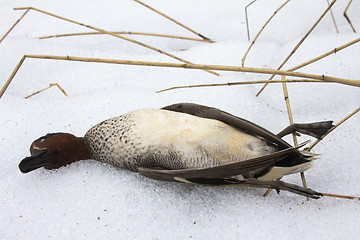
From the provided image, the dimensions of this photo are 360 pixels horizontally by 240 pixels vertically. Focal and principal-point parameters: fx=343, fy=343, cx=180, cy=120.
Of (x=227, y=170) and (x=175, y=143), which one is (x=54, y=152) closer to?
(x=175, y=143)

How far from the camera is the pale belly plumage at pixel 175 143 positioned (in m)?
1.40

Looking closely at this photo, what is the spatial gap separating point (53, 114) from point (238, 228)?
1197 mm

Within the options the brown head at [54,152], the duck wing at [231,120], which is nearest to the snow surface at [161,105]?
the brown head at [54,152]

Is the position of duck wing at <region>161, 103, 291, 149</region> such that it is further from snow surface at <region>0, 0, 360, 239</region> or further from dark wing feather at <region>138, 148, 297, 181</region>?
snow surface at <region>0, 0, 360, 239</region>

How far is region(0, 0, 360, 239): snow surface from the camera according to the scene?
4.28ft

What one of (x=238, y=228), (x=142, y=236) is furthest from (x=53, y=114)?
(x=238, y=228)

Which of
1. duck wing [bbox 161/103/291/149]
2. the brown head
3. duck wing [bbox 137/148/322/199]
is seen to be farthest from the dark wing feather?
the brown head

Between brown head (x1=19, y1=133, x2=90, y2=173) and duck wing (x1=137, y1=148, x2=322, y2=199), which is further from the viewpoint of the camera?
brown head (x1=19, y1=133, x2=90, y2=173)

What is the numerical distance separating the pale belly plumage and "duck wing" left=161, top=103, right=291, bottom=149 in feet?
0.09

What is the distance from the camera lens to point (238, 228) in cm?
128

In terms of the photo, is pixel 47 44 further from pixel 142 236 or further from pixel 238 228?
pixel 238 228

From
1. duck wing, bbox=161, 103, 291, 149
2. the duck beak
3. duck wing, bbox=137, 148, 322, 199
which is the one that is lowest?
the duck beak

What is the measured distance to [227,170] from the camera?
1255 millimetres

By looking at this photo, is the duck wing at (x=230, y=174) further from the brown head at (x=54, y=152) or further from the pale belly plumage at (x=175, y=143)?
the brown head at (x=54, y=152)
